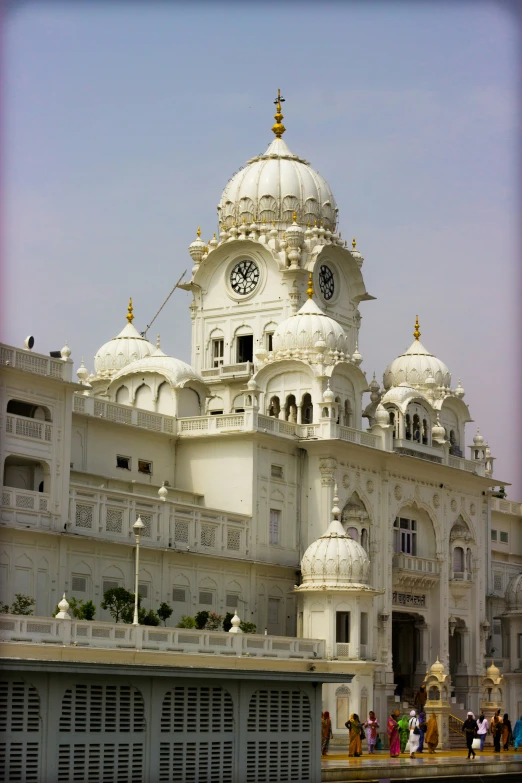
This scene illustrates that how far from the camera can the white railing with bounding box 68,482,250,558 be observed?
46188mm

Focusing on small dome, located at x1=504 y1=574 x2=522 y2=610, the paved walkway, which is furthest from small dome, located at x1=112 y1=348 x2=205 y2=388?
small dome, located at x1=504 y1=574 x2=522 y2=610

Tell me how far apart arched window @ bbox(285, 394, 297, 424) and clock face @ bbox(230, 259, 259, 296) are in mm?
8130

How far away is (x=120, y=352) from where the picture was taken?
64188mm

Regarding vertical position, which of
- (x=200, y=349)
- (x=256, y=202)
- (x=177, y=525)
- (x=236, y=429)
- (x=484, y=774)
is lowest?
(x=484, y=774)

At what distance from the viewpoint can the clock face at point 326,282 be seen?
208 feet

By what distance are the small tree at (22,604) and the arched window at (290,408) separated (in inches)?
625

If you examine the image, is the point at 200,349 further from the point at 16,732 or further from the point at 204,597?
the point at 16,732

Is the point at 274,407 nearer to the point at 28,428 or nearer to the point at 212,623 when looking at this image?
the point at 212,623

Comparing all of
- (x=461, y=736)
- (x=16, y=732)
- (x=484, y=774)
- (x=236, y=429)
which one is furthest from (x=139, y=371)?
(x=16, y=732)

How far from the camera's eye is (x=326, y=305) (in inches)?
2501

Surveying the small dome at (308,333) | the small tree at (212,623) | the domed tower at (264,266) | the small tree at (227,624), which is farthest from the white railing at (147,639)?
the domed tower at (264,266)

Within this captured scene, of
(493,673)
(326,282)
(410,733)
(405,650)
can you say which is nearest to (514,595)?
(405,650)

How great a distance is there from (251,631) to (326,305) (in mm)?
18274

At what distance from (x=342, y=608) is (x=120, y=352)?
18194 millimetres
